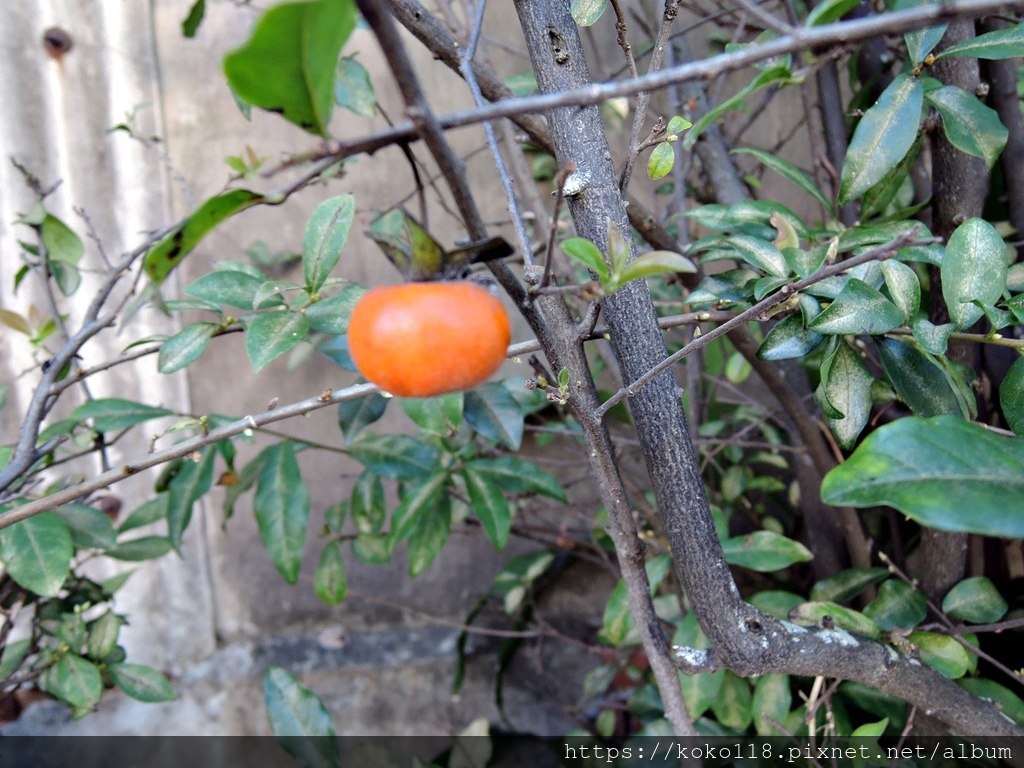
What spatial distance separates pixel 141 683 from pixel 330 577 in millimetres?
308

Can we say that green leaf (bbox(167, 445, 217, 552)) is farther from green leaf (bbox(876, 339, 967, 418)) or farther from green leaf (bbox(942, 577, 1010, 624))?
green leaf (bbox(942, 577, 1010, 624))

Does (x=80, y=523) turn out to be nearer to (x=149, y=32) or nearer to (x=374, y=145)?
(x=374, y=145)

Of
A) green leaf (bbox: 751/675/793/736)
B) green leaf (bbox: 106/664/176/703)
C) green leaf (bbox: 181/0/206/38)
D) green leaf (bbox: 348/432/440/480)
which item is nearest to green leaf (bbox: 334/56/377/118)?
green leaf (bbox: 181/0/206/38)

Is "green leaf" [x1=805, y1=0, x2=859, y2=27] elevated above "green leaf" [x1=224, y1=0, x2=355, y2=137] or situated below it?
below

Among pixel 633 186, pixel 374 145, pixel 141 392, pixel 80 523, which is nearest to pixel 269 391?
pixel 141 392

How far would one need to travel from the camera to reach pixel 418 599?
1537 millimetres

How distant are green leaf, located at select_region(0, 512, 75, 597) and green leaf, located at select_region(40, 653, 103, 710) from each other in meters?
0.16

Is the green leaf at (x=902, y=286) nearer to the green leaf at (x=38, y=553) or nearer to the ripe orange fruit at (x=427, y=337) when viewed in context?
the ripe orange fruit at (x=427, y=337)

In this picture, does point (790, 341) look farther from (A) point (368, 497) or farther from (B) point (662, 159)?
(A) point (368, 497)

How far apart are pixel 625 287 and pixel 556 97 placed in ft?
1.02

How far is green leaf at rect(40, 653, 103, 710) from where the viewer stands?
857mm

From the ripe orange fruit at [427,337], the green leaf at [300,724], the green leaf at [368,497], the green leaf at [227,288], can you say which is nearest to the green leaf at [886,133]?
the ripe orange fruit at [427,337]

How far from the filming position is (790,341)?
61cm

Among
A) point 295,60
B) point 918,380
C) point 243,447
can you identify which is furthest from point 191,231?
point 243,447
